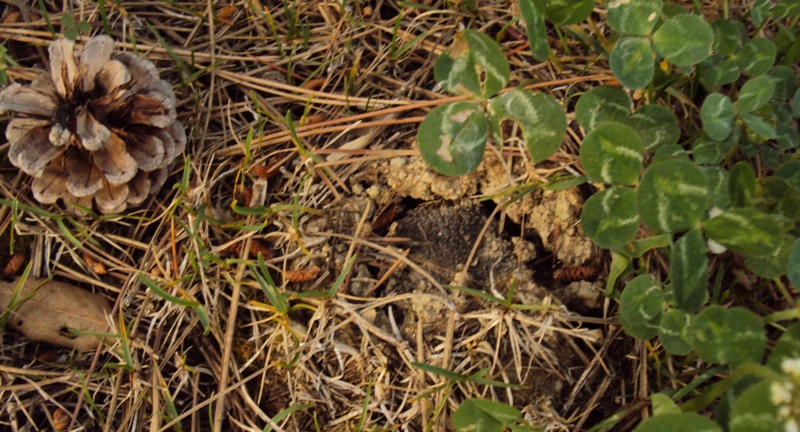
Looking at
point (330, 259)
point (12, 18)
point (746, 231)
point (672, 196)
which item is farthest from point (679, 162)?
point (12, 18)

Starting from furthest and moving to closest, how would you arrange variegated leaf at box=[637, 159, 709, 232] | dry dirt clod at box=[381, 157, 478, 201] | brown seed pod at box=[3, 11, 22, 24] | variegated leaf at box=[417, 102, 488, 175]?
1. brown seed pod at box=[3, 11, 22, 24]
2. dry dirt clod at box=[381, 157, 478, 201]
3. variegated leaf at box=[417, 102, 488, 175]
4. variegated leaf at box=[637, 159, 709, 232]

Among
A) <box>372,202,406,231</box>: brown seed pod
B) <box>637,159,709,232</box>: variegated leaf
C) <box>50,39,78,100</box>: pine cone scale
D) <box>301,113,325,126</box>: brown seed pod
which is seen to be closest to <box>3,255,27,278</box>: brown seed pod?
<box>50,39,78,100</box>: pine cone scale

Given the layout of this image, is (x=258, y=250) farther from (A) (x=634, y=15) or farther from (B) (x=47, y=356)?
(A) (x=634, y=15)

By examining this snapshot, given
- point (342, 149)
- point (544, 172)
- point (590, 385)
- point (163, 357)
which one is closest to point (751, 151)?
point (544, 172)

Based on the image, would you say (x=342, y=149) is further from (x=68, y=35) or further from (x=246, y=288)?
(x=68, y=35)

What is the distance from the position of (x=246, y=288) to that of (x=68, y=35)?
0.83m

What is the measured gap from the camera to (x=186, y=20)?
70.4 inches

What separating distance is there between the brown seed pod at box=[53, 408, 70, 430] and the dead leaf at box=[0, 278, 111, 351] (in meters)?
0.15

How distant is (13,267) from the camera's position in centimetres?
157

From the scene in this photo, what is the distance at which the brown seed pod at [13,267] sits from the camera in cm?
157

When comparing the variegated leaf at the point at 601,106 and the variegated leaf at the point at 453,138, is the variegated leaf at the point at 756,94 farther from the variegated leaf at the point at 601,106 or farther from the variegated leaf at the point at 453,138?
the variegated leaf at the point at 453,138

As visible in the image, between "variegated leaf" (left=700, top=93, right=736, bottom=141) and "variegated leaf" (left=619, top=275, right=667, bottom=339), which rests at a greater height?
"variegated leaf" (left=700, top=93, right=736, bottom=141)

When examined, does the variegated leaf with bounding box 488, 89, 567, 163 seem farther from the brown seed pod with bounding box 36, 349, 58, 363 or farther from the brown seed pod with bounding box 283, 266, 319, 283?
the brown seed pod with bounding box 36, 349, 58, 363

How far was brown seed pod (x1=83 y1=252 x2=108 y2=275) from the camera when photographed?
1.57 metres
